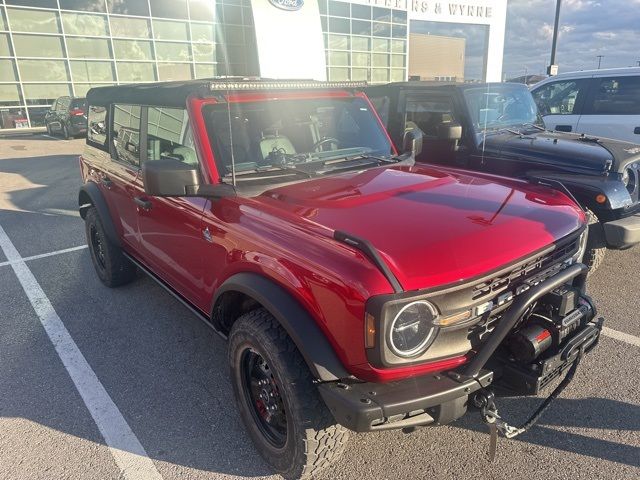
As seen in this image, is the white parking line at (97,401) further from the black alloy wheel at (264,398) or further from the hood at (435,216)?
the hood at (435,216)

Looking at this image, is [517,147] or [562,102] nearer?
[517,147]

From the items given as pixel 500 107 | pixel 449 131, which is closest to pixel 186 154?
pixel 449 131

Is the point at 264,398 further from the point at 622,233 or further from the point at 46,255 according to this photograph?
the point at 46,255

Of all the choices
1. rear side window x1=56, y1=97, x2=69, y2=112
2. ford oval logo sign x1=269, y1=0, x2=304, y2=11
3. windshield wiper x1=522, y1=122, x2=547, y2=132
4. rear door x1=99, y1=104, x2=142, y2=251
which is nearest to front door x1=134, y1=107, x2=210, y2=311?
rear door x1=99, y1=104, x2=142, y2=251

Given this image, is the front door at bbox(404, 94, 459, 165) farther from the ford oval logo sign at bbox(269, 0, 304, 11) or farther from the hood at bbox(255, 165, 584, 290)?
the ford oval logo sign at bbox(269, 0, 304, 11)

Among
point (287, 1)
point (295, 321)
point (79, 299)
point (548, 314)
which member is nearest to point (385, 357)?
point (295, 321)

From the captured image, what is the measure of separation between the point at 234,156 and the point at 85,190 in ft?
8.21

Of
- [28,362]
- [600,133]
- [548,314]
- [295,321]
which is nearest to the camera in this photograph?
[295,321]

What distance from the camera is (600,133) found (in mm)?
Answer: 6938

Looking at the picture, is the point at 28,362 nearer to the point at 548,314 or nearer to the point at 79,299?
the point at 79,299

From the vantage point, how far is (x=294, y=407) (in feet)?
6.93

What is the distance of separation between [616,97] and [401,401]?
693cm

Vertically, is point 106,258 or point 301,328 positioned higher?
point 301,328

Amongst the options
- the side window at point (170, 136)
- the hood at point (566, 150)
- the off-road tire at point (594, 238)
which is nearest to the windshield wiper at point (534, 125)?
the hood at point (566, 150)
